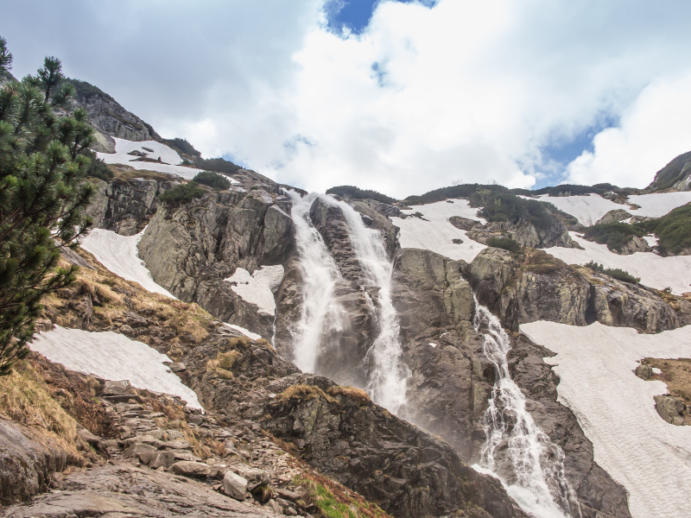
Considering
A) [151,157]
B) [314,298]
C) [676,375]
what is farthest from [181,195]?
[676,375]

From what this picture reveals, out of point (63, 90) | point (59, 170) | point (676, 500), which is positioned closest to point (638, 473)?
point (676, 500)

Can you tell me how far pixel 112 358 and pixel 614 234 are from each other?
231 feet

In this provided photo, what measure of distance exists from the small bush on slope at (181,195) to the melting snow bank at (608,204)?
83970 mm

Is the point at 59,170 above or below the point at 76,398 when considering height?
above

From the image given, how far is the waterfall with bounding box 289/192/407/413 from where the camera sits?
2620cm

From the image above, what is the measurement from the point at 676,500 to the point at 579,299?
1922cm

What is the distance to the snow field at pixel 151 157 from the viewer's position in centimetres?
5141

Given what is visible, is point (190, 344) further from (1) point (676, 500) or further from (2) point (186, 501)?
(1) point (676, 500)

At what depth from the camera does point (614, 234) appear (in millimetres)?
56250

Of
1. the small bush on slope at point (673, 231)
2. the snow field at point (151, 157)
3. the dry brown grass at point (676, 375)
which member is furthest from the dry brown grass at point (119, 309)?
the small bush on slope at point (673, 231)

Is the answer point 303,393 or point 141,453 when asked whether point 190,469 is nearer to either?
point 141,453

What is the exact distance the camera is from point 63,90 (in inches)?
294

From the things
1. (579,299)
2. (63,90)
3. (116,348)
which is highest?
(579,299)

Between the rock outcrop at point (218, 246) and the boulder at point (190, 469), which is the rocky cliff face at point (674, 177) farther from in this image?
the boulder at point (190, 469)
